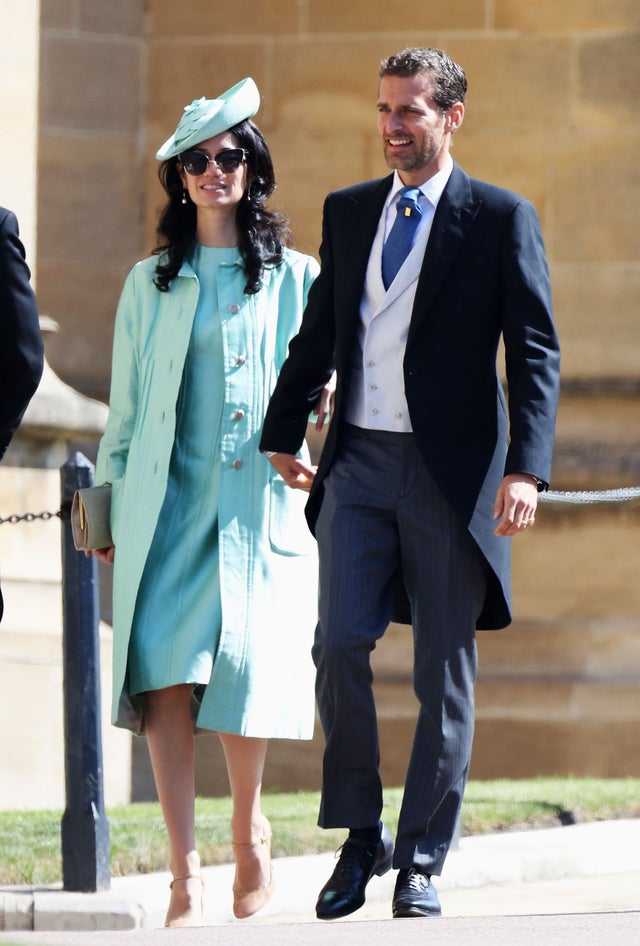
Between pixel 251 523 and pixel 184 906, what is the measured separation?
945 millimetres

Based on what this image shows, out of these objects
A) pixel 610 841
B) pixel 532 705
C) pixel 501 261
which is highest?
pixel 501 261

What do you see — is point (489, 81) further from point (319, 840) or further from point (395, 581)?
point (395, 581)

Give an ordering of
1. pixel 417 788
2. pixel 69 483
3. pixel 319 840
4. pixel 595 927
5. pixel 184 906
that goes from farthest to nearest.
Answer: pixel 319 840, pixel 69 483, pixel 184 906, pixel 417 788, pixel 595 927

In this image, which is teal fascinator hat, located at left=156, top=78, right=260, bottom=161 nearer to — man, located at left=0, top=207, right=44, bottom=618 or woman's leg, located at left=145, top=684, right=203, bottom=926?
man, located at left=0, top=207, right=44, bottom=618

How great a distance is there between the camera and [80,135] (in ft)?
34.2

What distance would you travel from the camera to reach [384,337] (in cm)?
491

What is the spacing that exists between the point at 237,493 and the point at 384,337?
69 cm

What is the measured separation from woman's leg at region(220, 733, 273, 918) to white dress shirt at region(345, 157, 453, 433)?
0.95 meters

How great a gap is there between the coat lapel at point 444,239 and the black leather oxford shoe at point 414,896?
1.17 metres

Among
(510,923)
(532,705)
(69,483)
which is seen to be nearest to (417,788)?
(510,923)

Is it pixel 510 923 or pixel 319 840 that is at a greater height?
pixel 510 923

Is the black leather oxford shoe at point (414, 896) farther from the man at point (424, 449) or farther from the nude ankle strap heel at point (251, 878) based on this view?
the nude ankle strap heel at point (251, 878)

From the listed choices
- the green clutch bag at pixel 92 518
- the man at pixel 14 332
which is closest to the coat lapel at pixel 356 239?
the man at pixel 14 332

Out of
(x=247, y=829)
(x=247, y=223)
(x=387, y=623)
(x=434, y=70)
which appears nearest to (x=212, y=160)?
(x=247, y=223)
